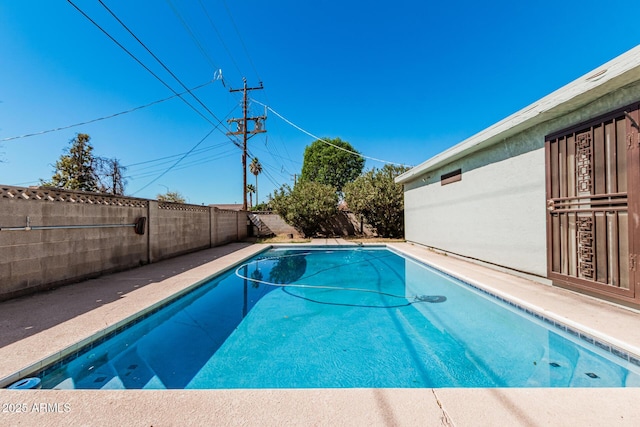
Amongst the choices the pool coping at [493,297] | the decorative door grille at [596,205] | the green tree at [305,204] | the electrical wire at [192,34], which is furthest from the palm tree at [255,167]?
the decorative door grille at [596,205]

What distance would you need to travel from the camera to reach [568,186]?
4098 millimetres

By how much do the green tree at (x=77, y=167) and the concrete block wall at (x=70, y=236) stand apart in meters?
14.3

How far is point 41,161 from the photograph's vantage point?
52.5ft

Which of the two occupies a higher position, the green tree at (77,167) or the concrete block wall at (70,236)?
the green tree at (77,167)

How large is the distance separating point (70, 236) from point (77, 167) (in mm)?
17060

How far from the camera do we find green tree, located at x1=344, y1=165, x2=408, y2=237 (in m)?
13.2

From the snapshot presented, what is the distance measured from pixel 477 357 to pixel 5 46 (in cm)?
1195

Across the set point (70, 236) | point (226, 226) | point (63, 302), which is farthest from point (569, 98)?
point (226, 226)

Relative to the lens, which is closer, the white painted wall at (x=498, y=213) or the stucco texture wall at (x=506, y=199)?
the stucco texture wall at (x=506, y=199)

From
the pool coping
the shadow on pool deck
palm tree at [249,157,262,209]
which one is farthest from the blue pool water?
palm tree at [249,157,262,209]

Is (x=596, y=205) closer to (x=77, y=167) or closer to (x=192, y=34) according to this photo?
(x=192, y=34)

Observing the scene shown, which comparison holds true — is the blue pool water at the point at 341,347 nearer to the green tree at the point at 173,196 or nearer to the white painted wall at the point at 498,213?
the white painted wall at the point at 498,213

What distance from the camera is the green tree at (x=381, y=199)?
13.2 metres

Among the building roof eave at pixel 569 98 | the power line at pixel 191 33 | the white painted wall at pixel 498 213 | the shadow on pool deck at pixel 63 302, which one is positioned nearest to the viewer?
the shadow on pool deck at pixel 63 302
